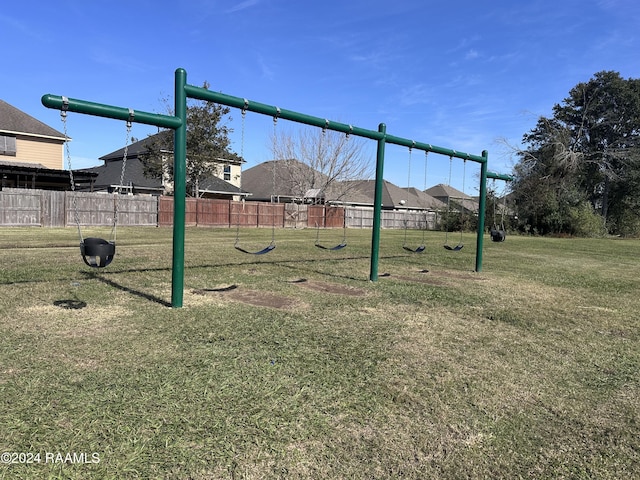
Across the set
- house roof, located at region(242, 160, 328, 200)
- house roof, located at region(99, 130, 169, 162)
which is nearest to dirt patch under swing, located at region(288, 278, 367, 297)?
house roof, located at region(99, 130, 169, 162)

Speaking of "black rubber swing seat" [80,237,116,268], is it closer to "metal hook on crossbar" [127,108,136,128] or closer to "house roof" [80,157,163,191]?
"metal hook on crossbar" [127,108,136,128]

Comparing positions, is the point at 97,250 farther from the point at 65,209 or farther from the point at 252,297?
the point at 65,209

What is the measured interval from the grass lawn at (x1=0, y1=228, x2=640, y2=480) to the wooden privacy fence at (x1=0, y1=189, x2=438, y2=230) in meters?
10.6

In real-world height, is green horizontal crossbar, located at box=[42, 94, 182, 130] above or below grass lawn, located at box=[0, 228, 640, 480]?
above

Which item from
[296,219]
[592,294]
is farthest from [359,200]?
[592,294]

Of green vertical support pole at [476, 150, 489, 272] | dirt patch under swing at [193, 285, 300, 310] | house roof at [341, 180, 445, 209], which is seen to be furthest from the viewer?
house roof at [341, 180, 445, 209]

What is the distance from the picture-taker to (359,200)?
1857 inches

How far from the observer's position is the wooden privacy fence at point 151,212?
20672 millimetres

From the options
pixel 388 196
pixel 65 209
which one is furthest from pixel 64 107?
pixel 388 196

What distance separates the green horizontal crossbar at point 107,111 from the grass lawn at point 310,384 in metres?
2.03

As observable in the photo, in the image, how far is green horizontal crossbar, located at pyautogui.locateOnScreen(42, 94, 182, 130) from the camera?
13.3 ft

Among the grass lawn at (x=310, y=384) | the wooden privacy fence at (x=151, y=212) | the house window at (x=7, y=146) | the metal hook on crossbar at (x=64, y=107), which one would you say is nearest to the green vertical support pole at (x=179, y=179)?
the grass lawn at (x=310, y=384)

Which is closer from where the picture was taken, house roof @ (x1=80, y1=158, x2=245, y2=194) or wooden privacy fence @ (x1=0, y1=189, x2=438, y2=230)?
wooden privacy fence @ (x1=0, y1=189, x2=438, y2=230)

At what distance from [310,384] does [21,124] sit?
2900 cm
